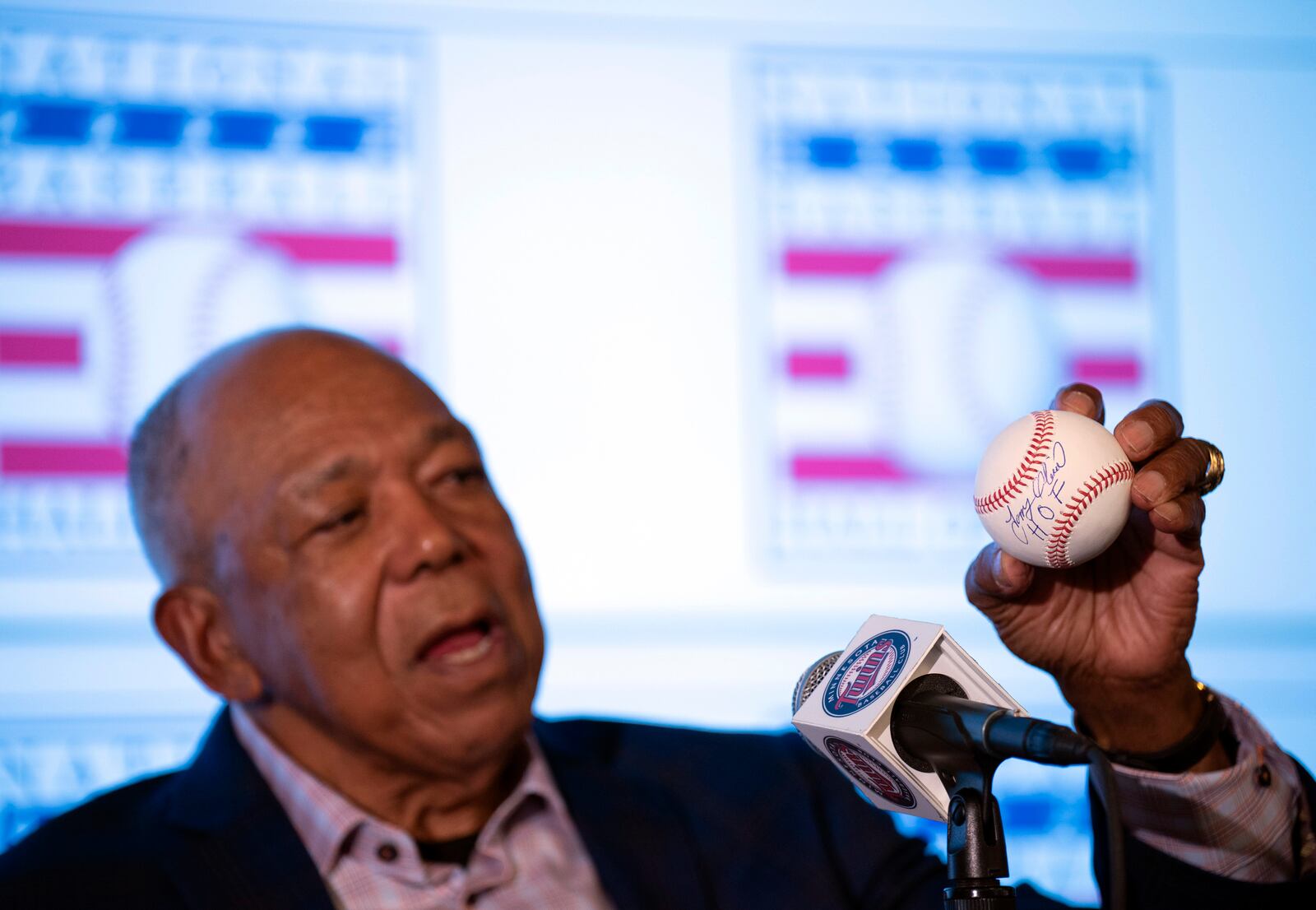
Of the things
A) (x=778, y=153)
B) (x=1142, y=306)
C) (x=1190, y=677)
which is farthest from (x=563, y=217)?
(x=1190, y=677)

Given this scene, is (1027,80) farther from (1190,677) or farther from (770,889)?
(770,889)

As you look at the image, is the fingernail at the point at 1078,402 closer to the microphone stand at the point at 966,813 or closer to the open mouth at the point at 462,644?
the microphone stand at the point at 966,813

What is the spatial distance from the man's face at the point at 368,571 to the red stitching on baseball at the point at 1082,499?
33.6 inches

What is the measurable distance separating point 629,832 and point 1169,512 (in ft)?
3.45

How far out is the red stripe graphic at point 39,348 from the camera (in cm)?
276

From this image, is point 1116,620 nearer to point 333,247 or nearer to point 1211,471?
point 1211,471

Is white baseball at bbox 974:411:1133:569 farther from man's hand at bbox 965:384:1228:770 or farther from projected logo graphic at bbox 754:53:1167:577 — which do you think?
projected logo graphic at bbox 754:53:1167:577

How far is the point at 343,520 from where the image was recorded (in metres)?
1.99

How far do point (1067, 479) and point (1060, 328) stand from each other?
186cm

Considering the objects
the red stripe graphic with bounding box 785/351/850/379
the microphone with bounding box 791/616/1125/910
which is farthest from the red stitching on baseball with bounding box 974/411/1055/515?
the red stripe graphic with bounding box 785/351/850/379

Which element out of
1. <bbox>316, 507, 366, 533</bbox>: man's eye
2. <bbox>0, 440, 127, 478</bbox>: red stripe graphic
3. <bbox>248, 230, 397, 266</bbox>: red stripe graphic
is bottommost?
<bbox>316, 507, 366, 533</bbox>: man's eye

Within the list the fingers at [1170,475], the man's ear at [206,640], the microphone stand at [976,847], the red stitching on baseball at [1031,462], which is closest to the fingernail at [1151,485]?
the fingers at [1170,475]

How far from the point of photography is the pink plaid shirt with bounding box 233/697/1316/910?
1.72 metres
